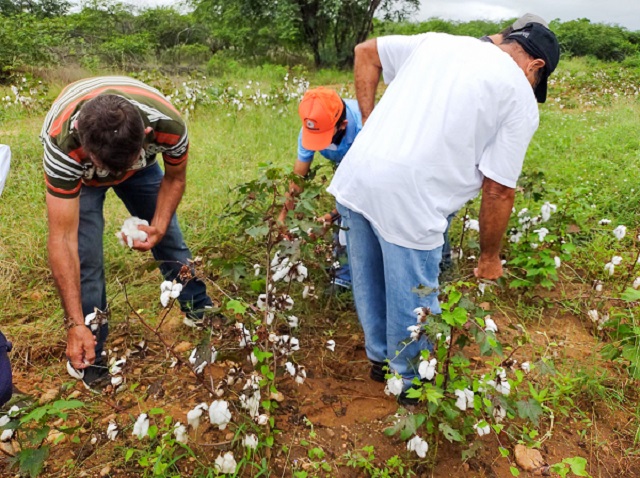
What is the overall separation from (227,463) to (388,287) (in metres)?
0.82

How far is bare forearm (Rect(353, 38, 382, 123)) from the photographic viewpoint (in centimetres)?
214

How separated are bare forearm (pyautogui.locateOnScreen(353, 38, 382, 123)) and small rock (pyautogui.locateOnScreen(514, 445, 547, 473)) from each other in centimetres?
162

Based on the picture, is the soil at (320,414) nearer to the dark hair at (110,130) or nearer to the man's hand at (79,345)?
the man's hand at (79,345)

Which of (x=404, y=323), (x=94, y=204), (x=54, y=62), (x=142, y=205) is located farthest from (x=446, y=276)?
(x=54, y=62)

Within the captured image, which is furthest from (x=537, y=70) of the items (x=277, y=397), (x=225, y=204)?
(x=225, y=204)

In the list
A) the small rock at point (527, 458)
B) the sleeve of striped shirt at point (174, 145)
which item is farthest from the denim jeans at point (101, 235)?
the small rock at point (527, 458)

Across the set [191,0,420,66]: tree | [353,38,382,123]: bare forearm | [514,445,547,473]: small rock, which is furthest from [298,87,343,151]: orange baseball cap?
[191,0,420,66]: tree

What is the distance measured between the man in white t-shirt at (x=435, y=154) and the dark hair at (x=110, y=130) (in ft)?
2.44

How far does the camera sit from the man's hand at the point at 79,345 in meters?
1.74

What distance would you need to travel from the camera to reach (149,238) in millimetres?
2125

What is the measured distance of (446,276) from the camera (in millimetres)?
2803

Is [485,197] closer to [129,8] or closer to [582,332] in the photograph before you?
[582,332]

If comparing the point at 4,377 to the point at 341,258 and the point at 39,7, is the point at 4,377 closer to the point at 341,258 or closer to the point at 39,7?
the point at 341,258

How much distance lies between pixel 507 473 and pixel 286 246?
1.18 meters
